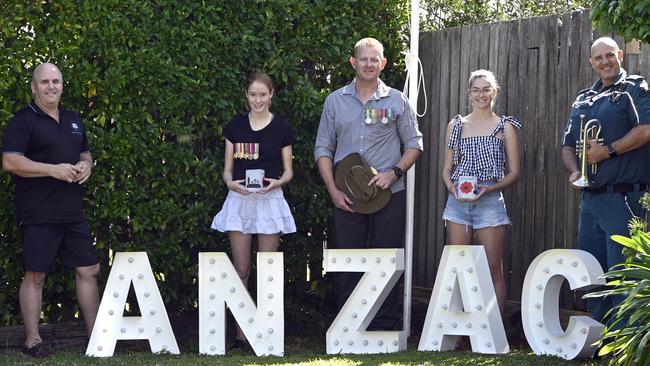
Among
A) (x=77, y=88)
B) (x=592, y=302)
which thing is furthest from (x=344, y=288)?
(x=77, y=88)

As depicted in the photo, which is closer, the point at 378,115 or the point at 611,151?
the point at 611,151

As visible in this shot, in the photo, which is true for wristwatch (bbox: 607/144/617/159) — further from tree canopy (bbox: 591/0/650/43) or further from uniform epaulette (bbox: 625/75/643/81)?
tree canopy (bbox: 591/0/650/43)

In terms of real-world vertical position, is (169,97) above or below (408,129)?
above

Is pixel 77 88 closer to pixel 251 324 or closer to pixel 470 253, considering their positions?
pixel 251 324

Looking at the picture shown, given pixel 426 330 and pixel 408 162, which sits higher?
pixel 408 162

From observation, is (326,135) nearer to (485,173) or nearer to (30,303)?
(485,173)

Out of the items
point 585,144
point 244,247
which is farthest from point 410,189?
point 585,144

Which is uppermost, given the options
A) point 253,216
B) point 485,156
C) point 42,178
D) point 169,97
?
point 169,97

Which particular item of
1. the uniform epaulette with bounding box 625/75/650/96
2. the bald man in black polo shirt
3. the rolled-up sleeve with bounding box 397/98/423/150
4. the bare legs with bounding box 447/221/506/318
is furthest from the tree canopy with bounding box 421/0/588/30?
the bald man in black polo shirt

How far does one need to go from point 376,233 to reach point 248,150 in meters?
1.15

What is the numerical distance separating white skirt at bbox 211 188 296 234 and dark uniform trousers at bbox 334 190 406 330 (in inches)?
16.4

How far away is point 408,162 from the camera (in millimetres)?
7699

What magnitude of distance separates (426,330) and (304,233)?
64.3 inches

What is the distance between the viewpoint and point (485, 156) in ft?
24.6
